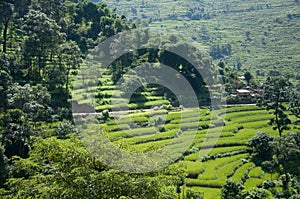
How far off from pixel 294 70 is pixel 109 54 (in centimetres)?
5824

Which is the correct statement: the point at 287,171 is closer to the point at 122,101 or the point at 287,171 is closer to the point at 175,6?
the point at 122,101

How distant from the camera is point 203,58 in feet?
167

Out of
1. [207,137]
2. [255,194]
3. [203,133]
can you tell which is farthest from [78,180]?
[203,133]

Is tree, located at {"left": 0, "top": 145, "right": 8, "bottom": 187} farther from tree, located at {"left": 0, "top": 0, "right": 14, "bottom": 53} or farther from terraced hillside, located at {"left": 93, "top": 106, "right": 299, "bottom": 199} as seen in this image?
tree, located at {"left": 0, "top": 0, "right": 14, "bottom": 53}

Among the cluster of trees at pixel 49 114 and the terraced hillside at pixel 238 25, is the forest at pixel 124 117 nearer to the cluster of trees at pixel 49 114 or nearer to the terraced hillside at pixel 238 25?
the cluster of trees at pixel 49 114

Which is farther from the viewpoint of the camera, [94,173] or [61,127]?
[61,127]

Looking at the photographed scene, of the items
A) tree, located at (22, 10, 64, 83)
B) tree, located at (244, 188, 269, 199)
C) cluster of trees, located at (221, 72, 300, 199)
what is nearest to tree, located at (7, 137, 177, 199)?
tree, located at (244, 188, 269, 199)

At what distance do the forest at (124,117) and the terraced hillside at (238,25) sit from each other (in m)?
45.6

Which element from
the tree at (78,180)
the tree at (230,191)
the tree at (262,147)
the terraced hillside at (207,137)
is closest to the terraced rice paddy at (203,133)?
the terraced hillside at (207,137)

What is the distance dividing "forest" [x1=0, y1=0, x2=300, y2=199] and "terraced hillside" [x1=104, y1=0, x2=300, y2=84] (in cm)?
4562

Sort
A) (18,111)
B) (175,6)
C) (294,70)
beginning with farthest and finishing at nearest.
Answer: (175,6) → (294,70) → (18,111)

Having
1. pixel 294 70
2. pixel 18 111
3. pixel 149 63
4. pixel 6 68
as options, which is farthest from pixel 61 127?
pixel 294 70

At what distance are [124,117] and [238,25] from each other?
4344 inches

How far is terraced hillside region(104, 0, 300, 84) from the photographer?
349 feet
